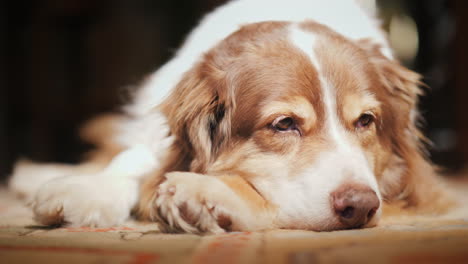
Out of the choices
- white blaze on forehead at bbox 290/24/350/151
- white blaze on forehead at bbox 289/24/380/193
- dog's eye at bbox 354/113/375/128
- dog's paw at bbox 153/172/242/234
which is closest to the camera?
dog's paw at bbox 153/172/242/234

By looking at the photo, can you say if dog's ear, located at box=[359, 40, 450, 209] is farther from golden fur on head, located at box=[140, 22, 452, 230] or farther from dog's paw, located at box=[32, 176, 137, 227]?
dog's paw, located at box=[32, 176, 137, 227]

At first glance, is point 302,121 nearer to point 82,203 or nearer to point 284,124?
point 284,124

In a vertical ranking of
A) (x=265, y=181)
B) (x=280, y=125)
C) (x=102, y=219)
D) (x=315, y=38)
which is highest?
(x=315, y=38)

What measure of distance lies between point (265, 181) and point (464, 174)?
376 cm

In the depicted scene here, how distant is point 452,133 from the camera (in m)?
5.46

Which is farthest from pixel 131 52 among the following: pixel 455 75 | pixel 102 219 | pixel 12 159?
pixel 102 219

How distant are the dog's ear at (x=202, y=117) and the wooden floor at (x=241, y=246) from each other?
22.2 inches

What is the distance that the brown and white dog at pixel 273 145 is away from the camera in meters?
1.75

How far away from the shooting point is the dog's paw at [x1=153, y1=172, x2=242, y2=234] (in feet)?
5.51

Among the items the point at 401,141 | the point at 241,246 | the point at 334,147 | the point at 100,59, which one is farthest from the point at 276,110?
the point at 100,59

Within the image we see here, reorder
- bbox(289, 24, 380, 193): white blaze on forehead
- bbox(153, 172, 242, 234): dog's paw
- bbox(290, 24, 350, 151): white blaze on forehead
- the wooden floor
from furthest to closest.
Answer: bbox(290, 24, 350, 151): white blaze on forehead
bbox(289, 24, 380, 193): white blaze on forehead
bbox(153, 172, 242, 234): dog's paw
the wooden floor

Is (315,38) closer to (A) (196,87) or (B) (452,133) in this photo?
(A) (196,87)

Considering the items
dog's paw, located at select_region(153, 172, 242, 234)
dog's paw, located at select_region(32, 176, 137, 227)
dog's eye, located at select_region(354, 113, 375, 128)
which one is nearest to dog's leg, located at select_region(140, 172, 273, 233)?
dog's paw, located at select_region(153, 172, 242, 234)

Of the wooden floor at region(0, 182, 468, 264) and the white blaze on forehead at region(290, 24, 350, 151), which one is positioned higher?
the white blaze on forehead at region(290, 24, 350, 151)
